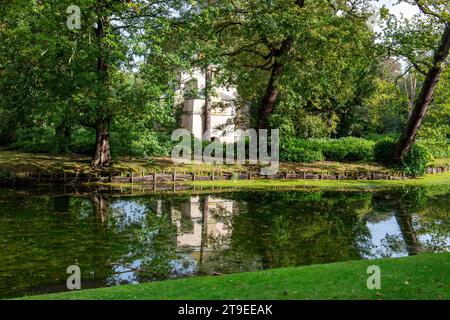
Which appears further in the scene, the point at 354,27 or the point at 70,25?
the point at 354,27

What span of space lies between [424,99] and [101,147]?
19998 mm

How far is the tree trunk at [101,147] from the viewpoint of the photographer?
24484mm

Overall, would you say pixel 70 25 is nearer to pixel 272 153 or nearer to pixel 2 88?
pixel 2 88

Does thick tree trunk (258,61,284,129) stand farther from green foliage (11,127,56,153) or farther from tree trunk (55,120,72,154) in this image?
green foliage (11,127,56,153)

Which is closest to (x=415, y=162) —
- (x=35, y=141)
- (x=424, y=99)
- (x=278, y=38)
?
(x=424, y=99)

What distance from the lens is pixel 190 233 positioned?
14.4 metres

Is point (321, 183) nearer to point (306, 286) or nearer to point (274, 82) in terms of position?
point (274, 82)

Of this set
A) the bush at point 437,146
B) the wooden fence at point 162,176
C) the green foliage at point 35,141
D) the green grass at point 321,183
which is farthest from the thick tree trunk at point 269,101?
the green foliage at point 35,141

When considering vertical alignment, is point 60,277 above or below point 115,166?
below

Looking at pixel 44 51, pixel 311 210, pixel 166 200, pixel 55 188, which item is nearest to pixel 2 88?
pixel 44 51

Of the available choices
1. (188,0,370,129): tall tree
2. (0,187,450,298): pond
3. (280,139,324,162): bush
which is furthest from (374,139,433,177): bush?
(0,187,450,298): pond

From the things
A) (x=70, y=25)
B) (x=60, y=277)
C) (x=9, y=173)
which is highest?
(x=70, y=25)

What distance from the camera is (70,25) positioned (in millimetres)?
20609
